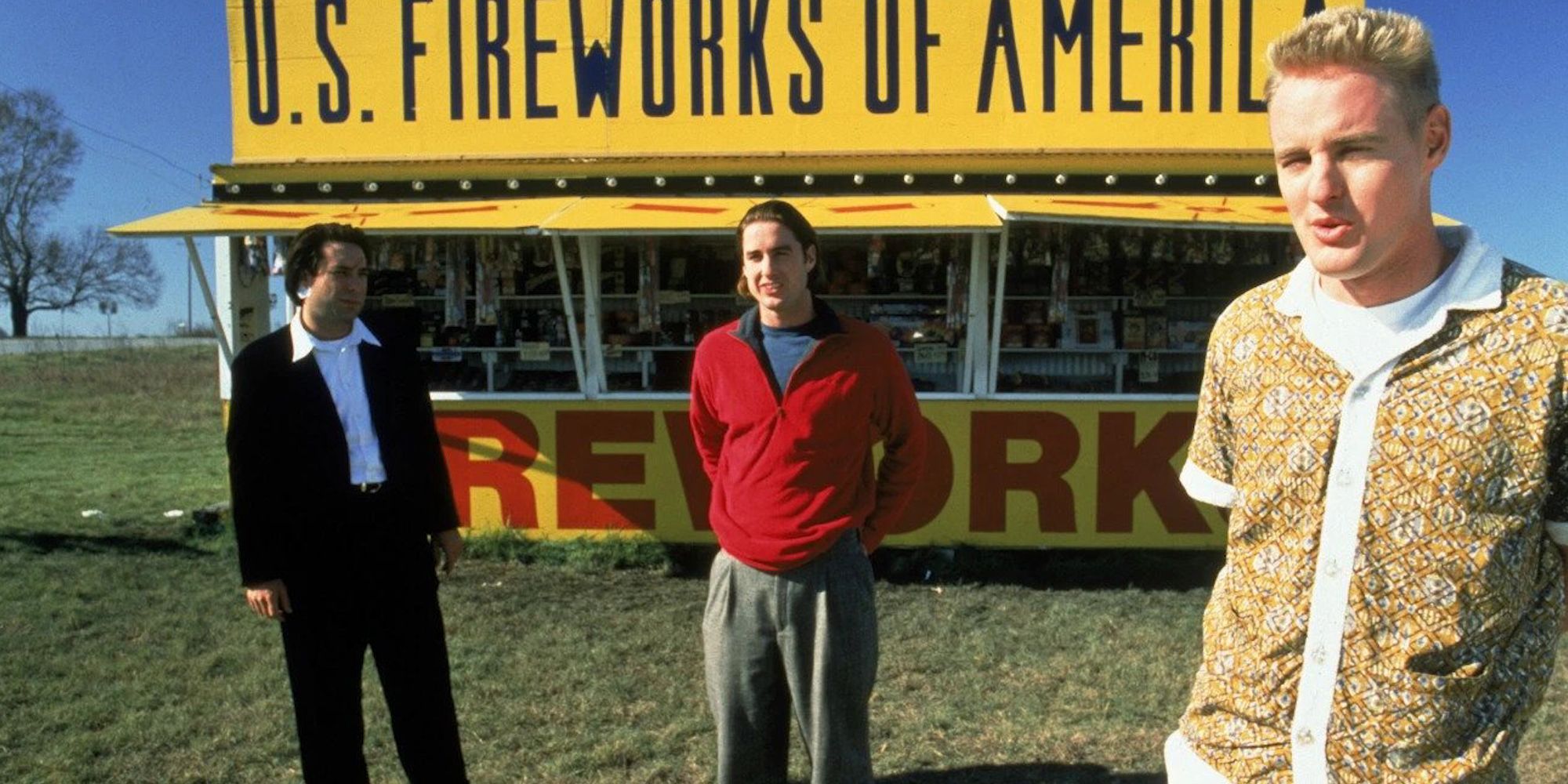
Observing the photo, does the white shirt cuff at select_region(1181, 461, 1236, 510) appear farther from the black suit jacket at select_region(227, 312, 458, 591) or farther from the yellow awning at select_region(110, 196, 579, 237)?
the yellow awning at select_region(110, 196, 579, 237)

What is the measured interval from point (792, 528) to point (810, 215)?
4451 millimetres

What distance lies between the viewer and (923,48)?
26.4ft

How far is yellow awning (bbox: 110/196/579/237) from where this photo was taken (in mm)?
7219

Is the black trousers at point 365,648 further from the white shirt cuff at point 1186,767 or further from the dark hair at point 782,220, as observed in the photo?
the white shirt cuff at point 1186,767

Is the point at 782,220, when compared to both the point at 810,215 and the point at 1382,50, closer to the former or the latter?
the point at 1382,50

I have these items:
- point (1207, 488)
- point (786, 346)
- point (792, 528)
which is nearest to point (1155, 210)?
point (786, 346)

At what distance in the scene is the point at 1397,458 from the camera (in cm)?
153

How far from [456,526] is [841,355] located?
1.49 m

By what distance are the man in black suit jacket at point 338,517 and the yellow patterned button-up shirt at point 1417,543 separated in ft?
8.45

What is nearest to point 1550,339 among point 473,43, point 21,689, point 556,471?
point 21,689

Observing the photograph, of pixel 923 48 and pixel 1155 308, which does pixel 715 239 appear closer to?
pixel 923 48

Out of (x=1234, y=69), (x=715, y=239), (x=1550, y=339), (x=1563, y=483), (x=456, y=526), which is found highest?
(x=1234, y=69)

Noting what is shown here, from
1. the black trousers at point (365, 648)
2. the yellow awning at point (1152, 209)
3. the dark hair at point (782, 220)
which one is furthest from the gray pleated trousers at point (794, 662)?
the yellow awning at point (1152, 209)

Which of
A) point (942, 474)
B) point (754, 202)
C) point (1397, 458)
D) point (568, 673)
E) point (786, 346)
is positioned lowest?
point (568, 673)
